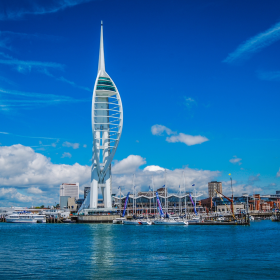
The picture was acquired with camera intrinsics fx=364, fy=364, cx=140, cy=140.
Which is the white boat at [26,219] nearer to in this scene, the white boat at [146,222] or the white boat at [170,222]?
the white boat at [146,222]

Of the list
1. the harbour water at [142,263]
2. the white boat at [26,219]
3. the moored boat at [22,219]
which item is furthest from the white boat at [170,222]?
the moored boat at [22,219]

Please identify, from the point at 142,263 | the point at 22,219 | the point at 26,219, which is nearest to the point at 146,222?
the point at 26,219

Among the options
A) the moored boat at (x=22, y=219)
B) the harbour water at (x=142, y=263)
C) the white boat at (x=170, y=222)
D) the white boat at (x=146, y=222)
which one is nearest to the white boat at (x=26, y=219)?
the moored boat at (x=22, y=219)

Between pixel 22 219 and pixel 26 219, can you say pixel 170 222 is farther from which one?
pixel 22 219

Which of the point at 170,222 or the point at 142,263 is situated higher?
the point at 142,263

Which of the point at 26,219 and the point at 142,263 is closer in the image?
the point at 142,263

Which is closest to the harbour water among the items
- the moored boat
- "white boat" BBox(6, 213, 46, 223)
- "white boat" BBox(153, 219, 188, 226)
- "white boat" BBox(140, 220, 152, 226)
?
"white boat" BBox(153, 219, 188, 226)

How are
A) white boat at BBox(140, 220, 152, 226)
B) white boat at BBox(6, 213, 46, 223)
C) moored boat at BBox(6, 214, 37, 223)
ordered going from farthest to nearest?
1. white boat at BBox(6, 213, 46, 223)
2. moored boat at BBox(6, 214, 37, 223)
3. white boat at BBox(140, 220, 152, 226)

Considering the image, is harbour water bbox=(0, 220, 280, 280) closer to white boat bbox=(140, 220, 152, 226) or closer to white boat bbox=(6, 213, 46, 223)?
white boat bbox=(140, 220, 152, 226)

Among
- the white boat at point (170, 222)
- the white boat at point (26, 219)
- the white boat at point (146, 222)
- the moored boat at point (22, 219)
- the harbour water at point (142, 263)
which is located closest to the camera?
the harbour water at point (142, 263)

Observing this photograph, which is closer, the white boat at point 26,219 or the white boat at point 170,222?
the white boat at point 170,222

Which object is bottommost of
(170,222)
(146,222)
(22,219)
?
(146,222)

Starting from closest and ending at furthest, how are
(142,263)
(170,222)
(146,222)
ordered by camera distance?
(142,263)
(170,222)
(146,222)

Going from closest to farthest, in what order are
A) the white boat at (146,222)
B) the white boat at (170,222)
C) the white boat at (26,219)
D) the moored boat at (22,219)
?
the white boat at (170,222) < the white boat at (146,222) < the moored boat at (22,219) < the white boat at (26,219)
